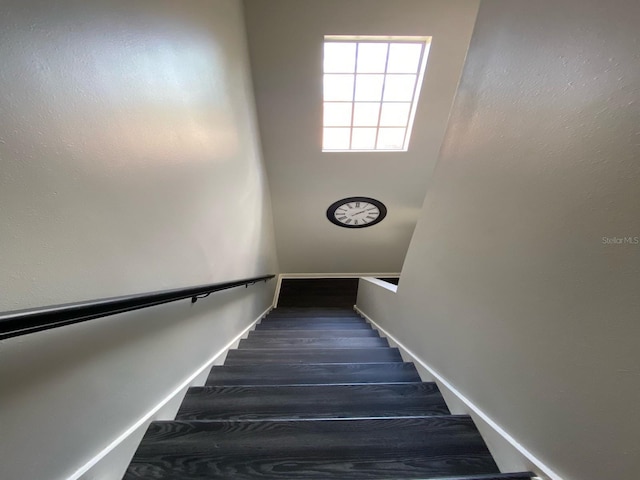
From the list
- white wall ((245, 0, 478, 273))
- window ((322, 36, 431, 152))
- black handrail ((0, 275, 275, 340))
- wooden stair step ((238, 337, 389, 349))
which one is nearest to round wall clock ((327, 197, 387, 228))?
white wall ((245, 0, 478, 273))

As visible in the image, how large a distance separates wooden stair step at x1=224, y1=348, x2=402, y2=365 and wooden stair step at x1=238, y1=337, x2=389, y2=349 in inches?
6.3

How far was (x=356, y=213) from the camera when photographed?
4.49m

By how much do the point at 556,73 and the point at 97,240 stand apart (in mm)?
1302

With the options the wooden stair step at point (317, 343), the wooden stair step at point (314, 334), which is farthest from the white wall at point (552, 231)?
the wooden stair step at point (314, 334)

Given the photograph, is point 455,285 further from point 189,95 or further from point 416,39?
point 416,39

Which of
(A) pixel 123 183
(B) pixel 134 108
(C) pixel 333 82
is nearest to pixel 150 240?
(A) pixel 123 183

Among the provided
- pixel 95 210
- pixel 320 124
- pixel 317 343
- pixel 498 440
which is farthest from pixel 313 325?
pixel 95 210

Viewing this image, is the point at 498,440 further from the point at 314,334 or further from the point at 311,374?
the point at 314,334

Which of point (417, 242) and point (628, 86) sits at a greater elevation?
point (417, 242)

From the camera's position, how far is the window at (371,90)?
272 centimetres

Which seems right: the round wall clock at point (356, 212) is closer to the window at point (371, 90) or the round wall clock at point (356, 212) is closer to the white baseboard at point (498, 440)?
the window at point (371, 90)

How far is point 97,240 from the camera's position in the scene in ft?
2.30

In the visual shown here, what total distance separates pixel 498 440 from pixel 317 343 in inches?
53.0

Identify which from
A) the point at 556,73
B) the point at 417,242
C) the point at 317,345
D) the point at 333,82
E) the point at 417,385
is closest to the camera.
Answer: the point at 556,73
